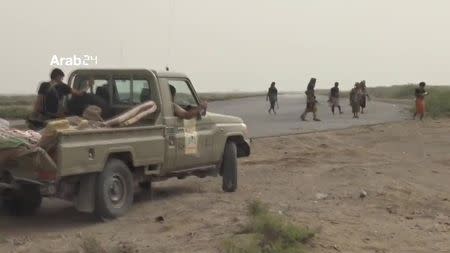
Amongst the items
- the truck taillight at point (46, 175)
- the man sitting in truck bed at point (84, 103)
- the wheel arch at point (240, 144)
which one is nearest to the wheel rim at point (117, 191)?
the truck taillight at point (46, 175)

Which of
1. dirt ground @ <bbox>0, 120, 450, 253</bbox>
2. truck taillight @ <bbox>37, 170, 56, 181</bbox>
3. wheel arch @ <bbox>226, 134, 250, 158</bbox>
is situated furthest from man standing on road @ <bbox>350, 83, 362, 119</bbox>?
truck taillight @ <bbox>37, 170, 56, 181</bbox>

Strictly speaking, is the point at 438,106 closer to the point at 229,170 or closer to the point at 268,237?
the point at 229,170

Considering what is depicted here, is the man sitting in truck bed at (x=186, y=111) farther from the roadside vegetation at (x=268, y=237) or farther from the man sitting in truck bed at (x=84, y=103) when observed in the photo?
the roadside vegetation at (x=268, y=237)

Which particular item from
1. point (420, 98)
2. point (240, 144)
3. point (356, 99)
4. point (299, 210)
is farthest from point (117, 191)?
point (356, 99)

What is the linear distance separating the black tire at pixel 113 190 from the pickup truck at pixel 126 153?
1cm

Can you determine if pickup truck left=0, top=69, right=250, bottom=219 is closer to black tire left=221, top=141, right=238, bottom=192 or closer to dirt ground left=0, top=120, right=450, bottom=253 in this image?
black tire left=221, top=141, right=238, bottom=192

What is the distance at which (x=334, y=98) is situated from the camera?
112 ft

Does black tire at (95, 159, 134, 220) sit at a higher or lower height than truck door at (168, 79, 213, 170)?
lower

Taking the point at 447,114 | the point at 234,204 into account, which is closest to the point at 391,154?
the point at 234,204

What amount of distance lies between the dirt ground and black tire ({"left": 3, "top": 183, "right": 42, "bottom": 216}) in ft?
0.53

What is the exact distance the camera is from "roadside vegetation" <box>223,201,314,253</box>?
22.3 feet

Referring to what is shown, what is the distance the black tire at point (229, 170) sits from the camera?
12219 millimetres

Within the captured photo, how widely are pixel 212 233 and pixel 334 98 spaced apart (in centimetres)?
2685

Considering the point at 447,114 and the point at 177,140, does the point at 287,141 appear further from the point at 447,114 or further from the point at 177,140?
the point at 447,114
